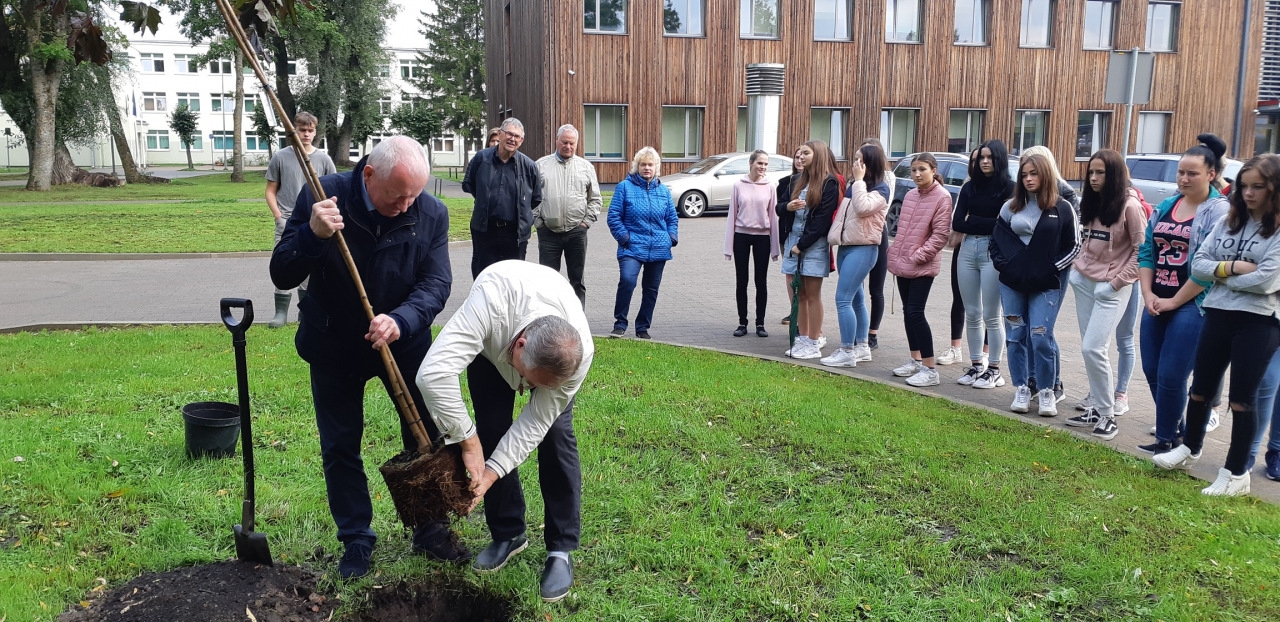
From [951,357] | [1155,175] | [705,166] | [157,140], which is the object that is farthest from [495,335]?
[157,140]

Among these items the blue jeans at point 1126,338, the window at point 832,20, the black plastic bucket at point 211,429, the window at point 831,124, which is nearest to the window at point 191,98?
the window at point 831,124

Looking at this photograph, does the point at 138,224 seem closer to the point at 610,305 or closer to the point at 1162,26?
the point at 610,305

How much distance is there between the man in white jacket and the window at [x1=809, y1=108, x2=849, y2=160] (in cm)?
2704

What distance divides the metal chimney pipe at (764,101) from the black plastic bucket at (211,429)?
22.0 meters

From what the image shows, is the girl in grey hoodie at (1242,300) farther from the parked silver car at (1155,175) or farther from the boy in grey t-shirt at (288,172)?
the parked silver car at (1155,175)

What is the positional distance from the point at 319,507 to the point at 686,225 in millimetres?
16165

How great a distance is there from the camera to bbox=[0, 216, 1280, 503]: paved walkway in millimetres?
7203

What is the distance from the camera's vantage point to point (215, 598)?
3729 mm

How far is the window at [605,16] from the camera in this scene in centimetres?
2739

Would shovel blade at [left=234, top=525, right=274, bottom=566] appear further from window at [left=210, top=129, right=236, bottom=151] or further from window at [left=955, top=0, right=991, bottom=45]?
window at [left=210, top=129, right=236, bottom=151]

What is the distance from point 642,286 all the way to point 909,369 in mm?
2721

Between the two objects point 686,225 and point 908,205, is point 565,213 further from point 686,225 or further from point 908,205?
point 686,225

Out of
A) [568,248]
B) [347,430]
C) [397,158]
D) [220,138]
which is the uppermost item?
[220,138]

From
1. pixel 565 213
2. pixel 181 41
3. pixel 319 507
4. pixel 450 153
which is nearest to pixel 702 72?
pixel 565 213
